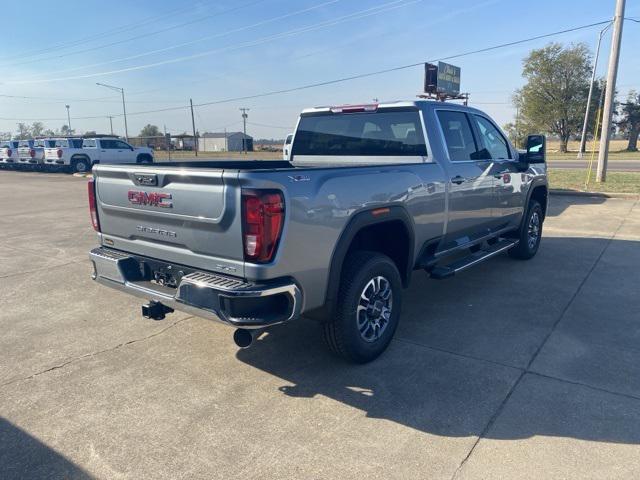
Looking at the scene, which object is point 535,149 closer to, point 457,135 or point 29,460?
point 457,135

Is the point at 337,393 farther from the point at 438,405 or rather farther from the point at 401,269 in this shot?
the point at 401,269

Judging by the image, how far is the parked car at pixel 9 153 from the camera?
29.2 metres

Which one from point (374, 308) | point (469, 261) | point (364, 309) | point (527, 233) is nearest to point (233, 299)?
point (364, 309)

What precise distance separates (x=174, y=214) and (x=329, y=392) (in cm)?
160

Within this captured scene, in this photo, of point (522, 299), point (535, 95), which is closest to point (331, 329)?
point (522, 299)

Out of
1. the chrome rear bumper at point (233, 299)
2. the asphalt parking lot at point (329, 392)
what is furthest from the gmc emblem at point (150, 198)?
the asphalt parking lot at point (329, 392)

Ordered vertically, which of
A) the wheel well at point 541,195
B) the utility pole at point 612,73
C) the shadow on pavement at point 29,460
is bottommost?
the shadow on pavement at point 29,460

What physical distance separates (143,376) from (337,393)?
4.76ft

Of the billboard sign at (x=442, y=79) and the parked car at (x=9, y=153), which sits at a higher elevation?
the billboard sign at (x=442, y=79)

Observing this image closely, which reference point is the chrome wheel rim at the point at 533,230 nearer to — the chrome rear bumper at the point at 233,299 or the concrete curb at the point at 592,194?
the chrome rear bumper at the point at 233,299

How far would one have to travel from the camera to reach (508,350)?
402 cm

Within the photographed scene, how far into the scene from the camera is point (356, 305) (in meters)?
3.57

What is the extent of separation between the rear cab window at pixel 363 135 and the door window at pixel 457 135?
0.33 meters

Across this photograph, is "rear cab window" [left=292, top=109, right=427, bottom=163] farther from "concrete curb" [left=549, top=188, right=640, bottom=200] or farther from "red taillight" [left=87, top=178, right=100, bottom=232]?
"concrete curb" [left=549, top=188, right=640, bottom=200]
